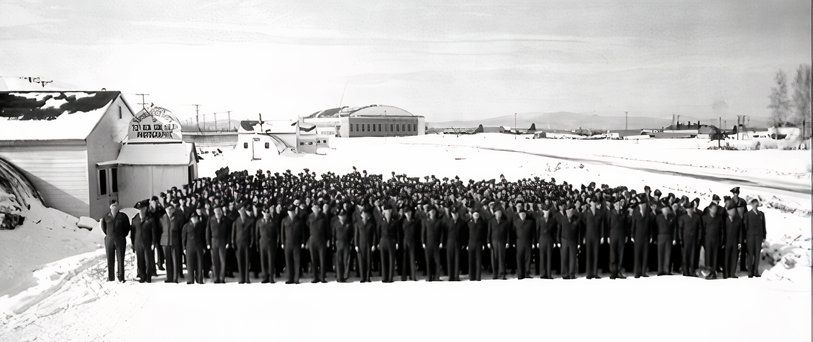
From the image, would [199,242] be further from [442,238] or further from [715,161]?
[715,161]

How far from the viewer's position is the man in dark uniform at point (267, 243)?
32.4 ft

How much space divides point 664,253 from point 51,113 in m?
19.1

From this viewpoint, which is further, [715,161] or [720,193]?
[715,161]

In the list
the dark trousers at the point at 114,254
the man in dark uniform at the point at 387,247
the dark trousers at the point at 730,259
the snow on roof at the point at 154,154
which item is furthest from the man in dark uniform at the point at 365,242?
the snow on roof at the point at 154,154

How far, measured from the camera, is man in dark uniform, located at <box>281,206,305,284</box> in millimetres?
9859

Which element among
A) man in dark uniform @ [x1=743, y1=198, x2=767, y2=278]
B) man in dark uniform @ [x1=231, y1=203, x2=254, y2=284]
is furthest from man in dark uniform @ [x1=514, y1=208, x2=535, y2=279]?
man in dark uniform @ [x1=231, y1=203, x2=254, y2=284]

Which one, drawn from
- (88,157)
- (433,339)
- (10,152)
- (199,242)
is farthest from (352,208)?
(10,152)

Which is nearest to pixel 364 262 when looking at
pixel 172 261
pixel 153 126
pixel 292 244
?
pixel 292 244

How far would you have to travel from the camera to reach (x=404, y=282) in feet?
32.2

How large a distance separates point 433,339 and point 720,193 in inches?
524

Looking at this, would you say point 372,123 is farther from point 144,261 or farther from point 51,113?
point 144,261

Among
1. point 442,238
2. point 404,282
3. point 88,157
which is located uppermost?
point 88,157

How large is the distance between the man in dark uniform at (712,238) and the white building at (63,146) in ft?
55.7

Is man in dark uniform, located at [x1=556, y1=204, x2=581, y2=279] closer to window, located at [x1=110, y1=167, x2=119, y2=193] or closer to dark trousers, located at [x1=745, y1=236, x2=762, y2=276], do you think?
dark trousers, located at [x1=745, y1=236, x2=762, y2=276]
